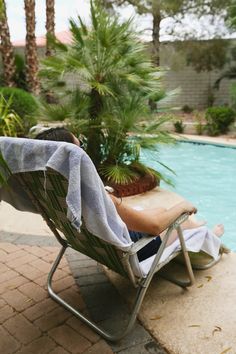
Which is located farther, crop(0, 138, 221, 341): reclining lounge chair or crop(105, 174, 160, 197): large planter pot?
crop(105, 174, 160, 197): large planter pot

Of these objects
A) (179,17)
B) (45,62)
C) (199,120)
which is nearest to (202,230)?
A: (45,62)

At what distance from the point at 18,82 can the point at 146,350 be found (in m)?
13.3

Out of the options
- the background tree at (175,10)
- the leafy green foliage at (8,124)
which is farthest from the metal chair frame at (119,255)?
the background tree at (175,10)

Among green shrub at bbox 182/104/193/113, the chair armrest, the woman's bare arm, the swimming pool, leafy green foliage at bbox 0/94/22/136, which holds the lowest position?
the swimming pool

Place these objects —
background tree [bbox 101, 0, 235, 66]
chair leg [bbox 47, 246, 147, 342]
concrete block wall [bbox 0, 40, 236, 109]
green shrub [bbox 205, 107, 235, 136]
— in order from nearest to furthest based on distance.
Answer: chair leg [bbox 47, 246, 147, 342]
green shrub [bbox 205, 107, 235, 136]
background tree [bbox 101, 0, 235, 66]
concrete block wall [bbox 0, 40, 236, 109]

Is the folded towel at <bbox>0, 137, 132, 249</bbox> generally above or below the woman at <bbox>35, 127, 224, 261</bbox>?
above

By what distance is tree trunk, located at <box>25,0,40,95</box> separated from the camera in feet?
37.3

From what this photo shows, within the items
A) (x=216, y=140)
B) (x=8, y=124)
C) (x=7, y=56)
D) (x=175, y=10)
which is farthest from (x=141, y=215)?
(x=175, y=10)

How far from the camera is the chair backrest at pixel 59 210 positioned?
163 centimetres

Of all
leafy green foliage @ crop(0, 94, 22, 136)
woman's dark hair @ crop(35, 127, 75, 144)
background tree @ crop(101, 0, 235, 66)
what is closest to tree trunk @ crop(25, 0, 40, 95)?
background tree @ crop(101, 0, 235, 66)

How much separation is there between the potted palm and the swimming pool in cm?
22

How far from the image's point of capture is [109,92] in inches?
113

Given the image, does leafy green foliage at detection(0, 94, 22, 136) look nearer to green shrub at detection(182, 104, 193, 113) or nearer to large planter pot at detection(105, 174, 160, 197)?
large planter pot at detection(105, 174, 160, 197)

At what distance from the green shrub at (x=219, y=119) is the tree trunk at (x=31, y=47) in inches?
228
